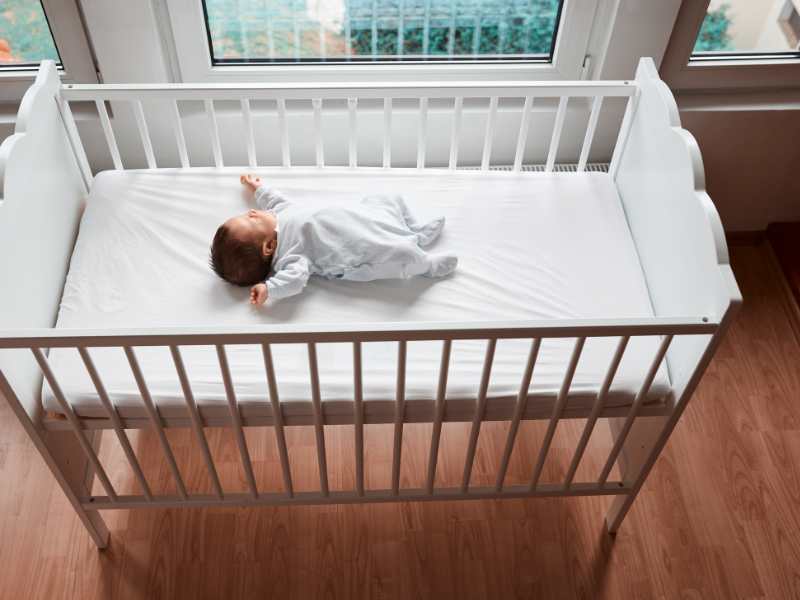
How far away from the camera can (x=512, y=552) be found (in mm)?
1740

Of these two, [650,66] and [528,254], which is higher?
[650,66]

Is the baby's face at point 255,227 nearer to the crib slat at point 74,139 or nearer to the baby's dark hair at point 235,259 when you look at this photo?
the baby's dark hair at point 235,259

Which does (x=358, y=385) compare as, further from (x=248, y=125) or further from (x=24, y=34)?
(x=24, y=34)

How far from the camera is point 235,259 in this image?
1.49 meters

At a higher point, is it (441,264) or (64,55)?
(64,55)

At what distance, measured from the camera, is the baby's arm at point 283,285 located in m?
1.47

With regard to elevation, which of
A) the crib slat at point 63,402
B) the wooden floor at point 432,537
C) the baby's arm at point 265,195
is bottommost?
the wooden floor at point 432,537

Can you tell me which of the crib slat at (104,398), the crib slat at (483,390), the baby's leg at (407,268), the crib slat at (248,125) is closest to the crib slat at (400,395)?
the crib slat at (483,390)

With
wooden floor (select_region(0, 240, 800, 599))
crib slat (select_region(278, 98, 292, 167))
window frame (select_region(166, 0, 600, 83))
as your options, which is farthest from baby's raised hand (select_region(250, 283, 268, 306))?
window frame (select_region(166, 0, 600, 83))

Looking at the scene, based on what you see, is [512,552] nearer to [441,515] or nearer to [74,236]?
[441,515]

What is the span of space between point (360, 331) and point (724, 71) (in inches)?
55.2

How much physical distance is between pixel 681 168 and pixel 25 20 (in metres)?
1.60

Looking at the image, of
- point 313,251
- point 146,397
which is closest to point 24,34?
point 313,251

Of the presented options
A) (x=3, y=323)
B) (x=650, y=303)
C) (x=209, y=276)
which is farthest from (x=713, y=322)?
(x=3, y=323)
